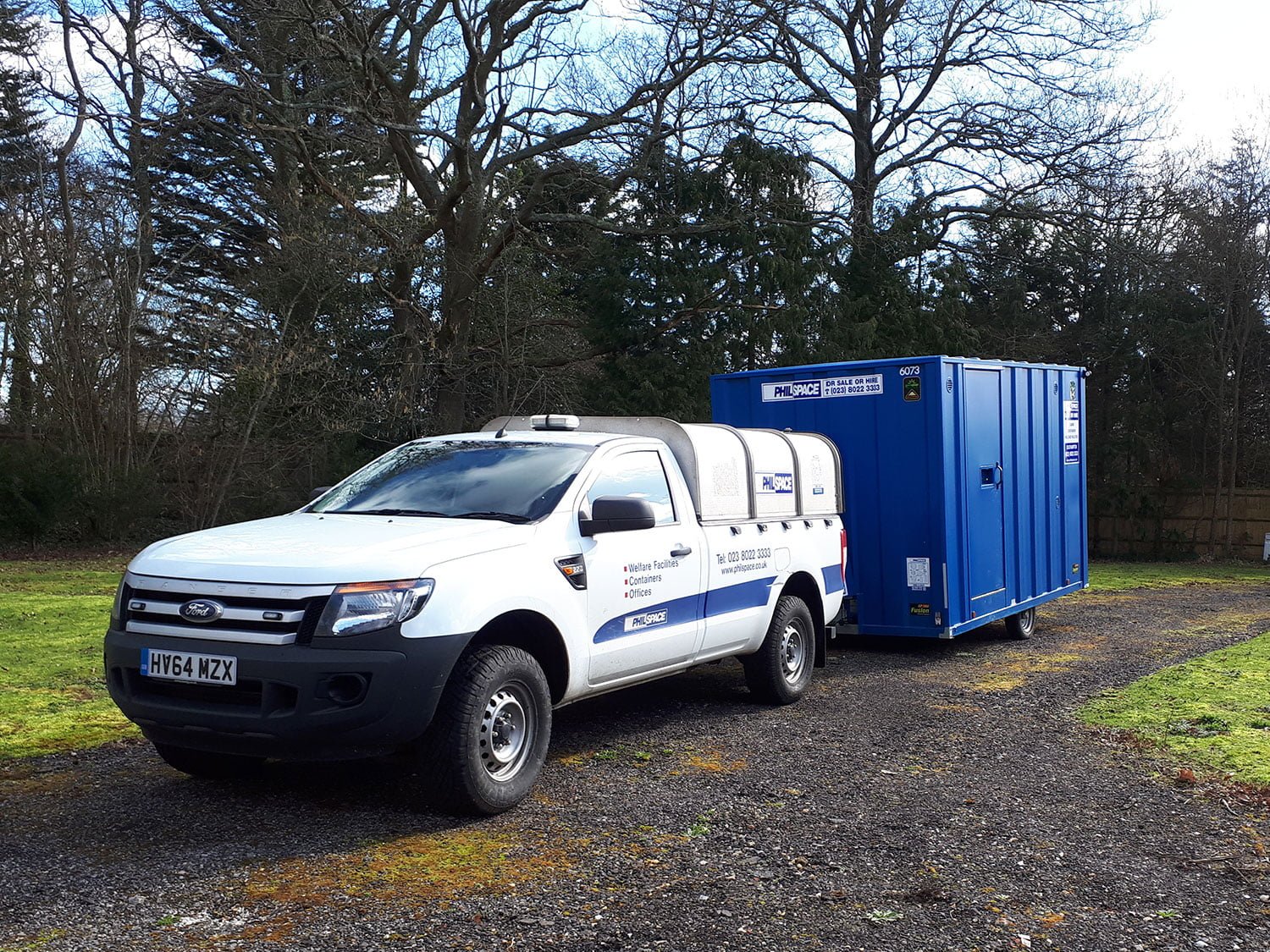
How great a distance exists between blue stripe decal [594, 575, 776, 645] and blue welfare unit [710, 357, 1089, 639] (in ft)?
9.33

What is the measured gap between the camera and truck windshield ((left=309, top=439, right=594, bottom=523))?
655 cm

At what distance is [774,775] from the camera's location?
650cm

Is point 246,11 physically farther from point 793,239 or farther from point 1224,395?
point 1224,395

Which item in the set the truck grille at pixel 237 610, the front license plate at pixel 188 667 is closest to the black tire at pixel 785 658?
the truck grille at pixel 237 610

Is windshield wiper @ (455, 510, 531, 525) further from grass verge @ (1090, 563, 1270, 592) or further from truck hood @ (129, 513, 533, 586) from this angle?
grass verge @ (1090, 563, 1270, 592)

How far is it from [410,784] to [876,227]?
21675 mm

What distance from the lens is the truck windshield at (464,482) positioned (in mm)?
6555

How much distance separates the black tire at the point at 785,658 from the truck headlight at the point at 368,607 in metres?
3.58

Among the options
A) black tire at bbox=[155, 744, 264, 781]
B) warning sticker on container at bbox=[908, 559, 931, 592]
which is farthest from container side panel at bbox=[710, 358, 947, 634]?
black tire at bbox=[155, 744, 264, 781]

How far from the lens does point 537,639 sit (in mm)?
6219

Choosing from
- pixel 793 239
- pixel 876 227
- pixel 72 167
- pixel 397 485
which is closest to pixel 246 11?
pixel 72 167

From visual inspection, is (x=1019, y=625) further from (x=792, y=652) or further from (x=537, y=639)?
(x=537, y=639)

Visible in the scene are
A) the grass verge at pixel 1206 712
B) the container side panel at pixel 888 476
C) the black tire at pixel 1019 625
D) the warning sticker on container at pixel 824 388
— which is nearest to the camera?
the grass verge at pixel 1206 712

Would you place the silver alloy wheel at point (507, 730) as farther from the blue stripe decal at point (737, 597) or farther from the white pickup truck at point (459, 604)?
the blue stripe decal at point (737, 597)
